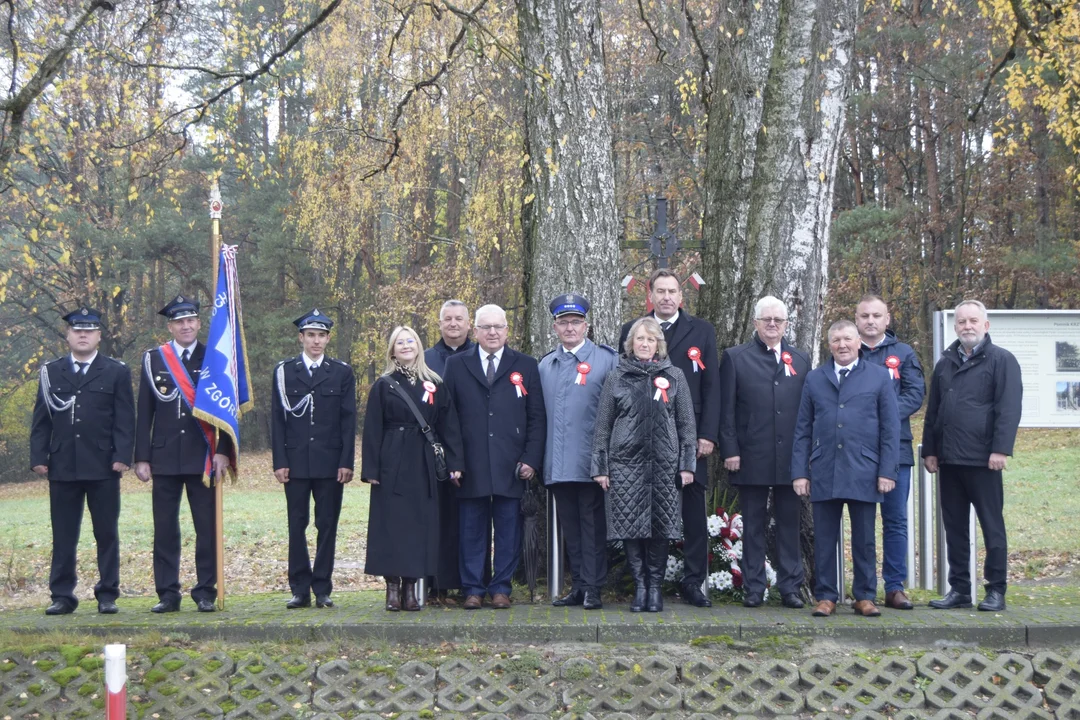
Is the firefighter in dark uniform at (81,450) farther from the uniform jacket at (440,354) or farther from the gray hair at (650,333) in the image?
the gray hair at (650,333)

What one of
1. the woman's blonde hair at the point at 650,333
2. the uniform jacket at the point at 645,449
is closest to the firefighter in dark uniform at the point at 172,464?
the uniform jacket at the point at 645,449

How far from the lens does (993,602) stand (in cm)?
765

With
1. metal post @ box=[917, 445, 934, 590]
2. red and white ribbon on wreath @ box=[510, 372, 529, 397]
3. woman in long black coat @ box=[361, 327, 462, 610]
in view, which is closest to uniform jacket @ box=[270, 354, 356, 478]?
woman in long black coat @ box=[361, 327, 462, 610]

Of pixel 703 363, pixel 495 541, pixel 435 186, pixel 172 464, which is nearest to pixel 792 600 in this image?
pixel 703 363

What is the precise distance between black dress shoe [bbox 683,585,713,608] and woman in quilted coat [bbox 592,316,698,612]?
0.40 meters

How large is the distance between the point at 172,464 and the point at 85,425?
2.20 feet

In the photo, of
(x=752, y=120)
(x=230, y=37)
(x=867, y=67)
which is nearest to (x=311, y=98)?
(x=867, y=67)

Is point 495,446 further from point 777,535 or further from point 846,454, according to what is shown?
point 846,454

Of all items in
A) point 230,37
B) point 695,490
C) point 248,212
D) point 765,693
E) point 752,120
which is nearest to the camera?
point 765,693

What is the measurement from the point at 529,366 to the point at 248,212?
982 inches

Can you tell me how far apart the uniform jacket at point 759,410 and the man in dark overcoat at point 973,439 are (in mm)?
1016

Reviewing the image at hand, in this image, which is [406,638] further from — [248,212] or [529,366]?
[248,212]

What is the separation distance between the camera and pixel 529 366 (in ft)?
26.6

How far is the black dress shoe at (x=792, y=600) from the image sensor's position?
7.84 m
